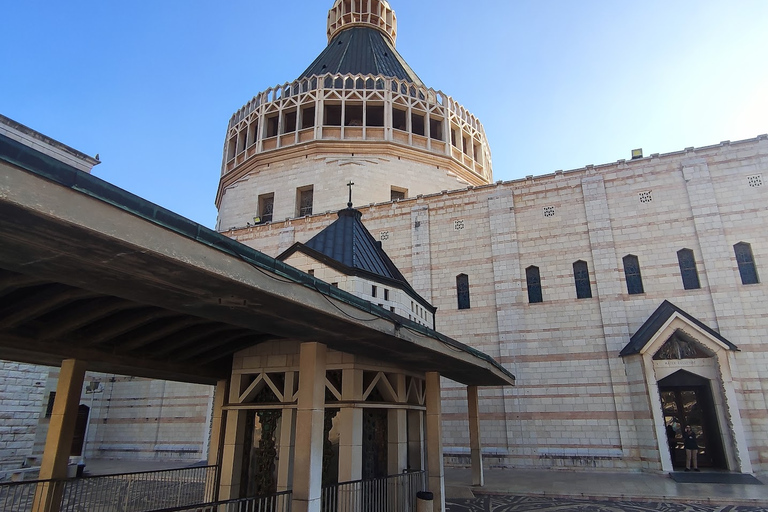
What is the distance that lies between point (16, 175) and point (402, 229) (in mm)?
21493

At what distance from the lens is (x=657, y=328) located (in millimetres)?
18031

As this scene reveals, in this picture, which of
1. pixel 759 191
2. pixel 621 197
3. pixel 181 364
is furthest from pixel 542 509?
pixel 759 191

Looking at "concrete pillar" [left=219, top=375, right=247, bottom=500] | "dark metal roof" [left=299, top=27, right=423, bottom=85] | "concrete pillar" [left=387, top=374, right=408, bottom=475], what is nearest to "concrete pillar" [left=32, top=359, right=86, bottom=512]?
"concrete pillar" [left=219, top=375, right=247, bottom=500]

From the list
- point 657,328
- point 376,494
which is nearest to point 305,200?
point 657,328

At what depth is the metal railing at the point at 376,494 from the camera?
809cm

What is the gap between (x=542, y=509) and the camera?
39.7ft

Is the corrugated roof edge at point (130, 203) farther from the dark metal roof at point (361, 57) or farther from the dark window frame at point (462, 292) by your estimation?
the dark metal roof at point (361, 57)

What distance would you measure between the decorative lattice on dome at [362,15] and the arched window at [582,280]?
33135 millimetres

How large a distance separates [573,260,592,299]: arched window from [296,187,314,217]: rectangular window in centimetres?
1671

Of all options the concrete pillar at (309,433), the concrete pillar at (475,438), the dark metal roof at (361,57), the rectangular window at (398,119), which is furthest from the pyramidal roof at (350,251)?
the dark metal roof at (361,57)

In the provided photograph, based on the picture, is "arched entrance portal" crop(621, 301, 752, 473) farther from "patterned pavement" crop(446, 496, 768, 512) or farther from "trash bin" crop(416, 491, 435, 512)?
"trash bin" crop(416, 491, 435, 512)

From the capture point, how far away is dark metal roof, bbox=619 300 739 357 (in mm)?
17500

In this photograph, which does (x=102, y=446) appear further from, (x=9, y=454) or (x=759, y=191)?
(x=759, y=191)

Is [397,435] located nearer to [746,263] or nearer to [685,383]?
[685,383]
